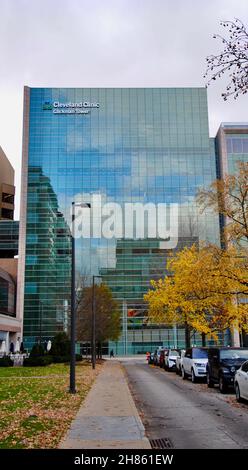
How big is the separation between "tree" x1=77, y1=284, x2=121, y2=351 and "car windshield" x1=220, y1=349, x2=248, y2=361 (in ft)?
100

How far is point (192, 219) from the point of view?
338 feet

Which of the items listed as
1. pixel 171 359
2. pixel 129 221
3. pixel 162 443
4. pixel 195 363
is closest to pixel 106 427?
pixel 162 443

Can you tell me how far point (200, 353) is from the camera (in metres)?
25.4

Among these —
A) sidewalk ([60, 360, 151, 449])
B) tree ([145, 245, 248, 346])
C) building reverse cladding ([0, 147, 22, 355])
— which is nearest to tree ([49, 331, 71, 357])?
tree ([145, 245, 248, 346])

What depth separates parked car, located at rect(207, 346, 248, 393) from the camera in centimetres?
1859

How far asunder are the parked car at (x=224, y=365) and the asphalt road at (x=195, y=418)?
20.8 inches

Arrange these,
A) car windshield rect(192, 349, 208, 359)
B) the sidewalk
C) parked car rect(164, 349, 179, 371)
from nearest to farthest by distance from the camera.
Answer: the sidewalk → car windshield rect(192, 349, 208, 359) → parked car rect(164, 349, 179, 371)

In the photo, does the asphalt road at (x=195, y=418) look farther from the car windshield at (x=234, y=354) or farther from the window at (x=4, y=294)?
the window at (x=4, y=294)

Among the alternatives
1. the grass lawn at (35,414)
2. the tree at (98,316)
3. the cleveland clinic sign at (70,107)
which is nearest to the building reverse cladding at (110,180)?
the cleveland clinic sign at (70,107)

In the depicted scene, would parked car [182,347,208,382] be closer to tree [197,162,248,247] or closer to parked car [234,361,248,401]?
tree [197,162,248,247]

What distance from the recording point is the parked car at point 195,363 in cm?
2417

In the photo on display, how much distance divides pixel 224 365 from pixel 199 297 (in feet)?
48.4

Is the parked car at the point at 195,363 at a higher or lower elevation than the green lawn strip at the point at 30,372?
higher

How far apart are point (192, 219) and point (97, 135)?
2821cm
